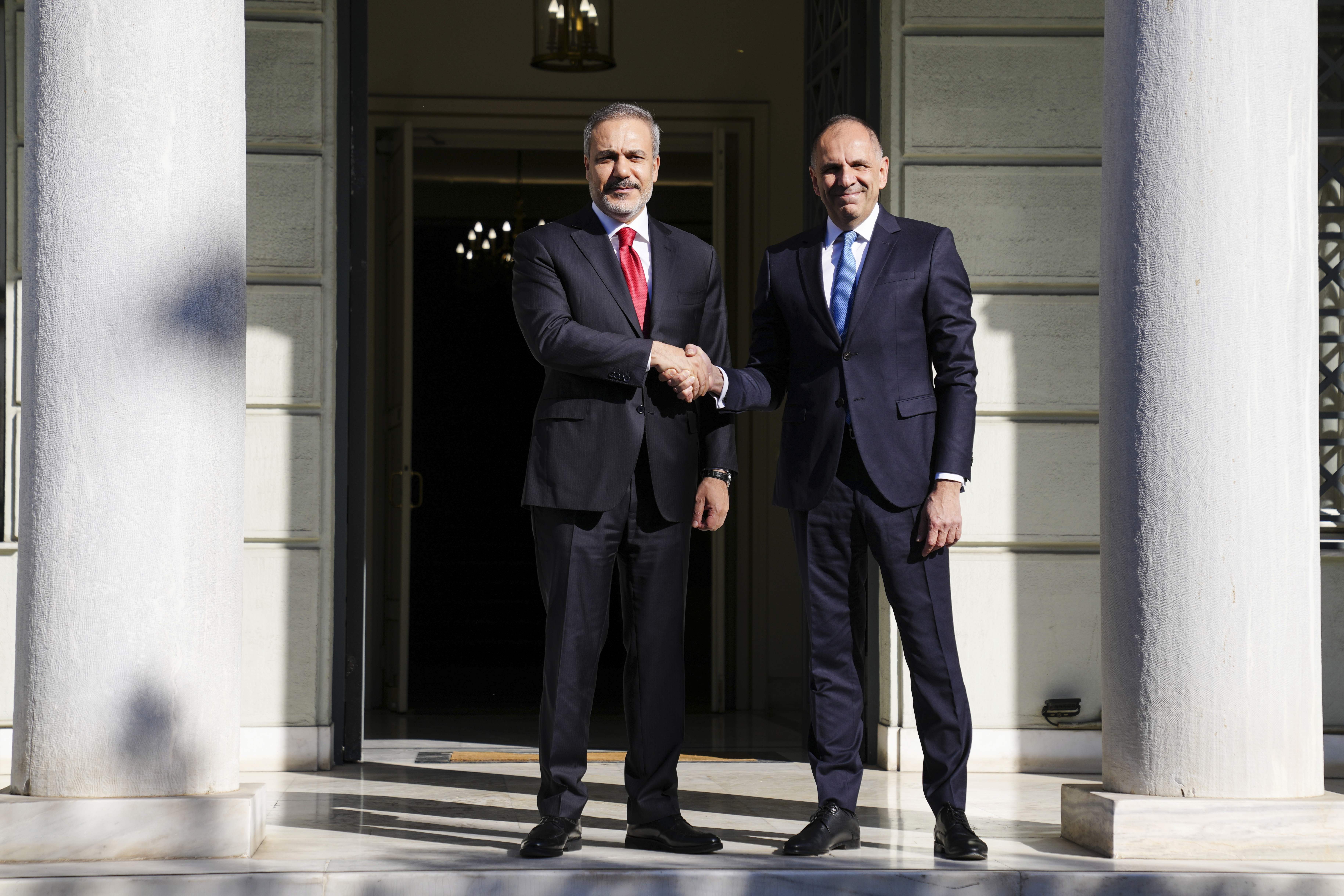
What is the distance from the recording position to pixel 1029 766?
5684mm

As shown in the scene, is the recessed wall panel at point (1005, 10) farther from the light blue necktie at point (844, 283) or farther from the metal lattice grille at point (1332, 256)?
the light blue necktie at point (844, 283)

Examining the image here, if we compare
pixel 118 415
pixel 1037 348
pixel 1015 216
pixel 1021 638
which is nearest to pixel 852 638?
pixel 1021 638

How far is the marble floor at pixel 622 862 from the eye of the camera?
3.51 m

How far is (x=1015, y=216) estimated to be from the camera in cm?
579

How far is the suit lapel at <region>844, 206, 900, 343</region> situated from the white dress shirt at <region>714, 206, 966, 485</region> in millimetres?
14

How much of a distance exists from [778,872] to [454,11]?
6217mm

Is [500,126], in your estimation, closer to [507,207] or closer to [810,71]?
[810,71]

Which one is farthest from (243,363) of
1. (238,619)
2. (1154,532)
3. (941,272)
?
(1154,532)

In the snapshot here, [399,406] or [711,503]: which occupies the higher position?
[399,406]

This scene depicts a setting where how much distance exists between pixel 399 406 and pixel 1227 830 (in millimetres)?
5249

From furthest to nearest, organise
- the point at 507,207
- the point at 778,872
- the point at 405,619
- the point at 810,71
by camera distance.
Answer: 1. the point at 507,207
2. the point at 405,619
3. the point at 810,71
4. the point at 778,872

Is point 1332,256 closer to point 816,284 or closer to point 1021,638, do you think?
point 1021,638

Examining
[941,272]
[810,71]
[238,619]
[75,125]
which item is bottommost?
[238,619]

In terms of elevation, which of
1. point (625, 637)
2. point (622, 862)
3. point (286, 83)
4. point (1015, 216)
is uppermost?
point (286, 83)
